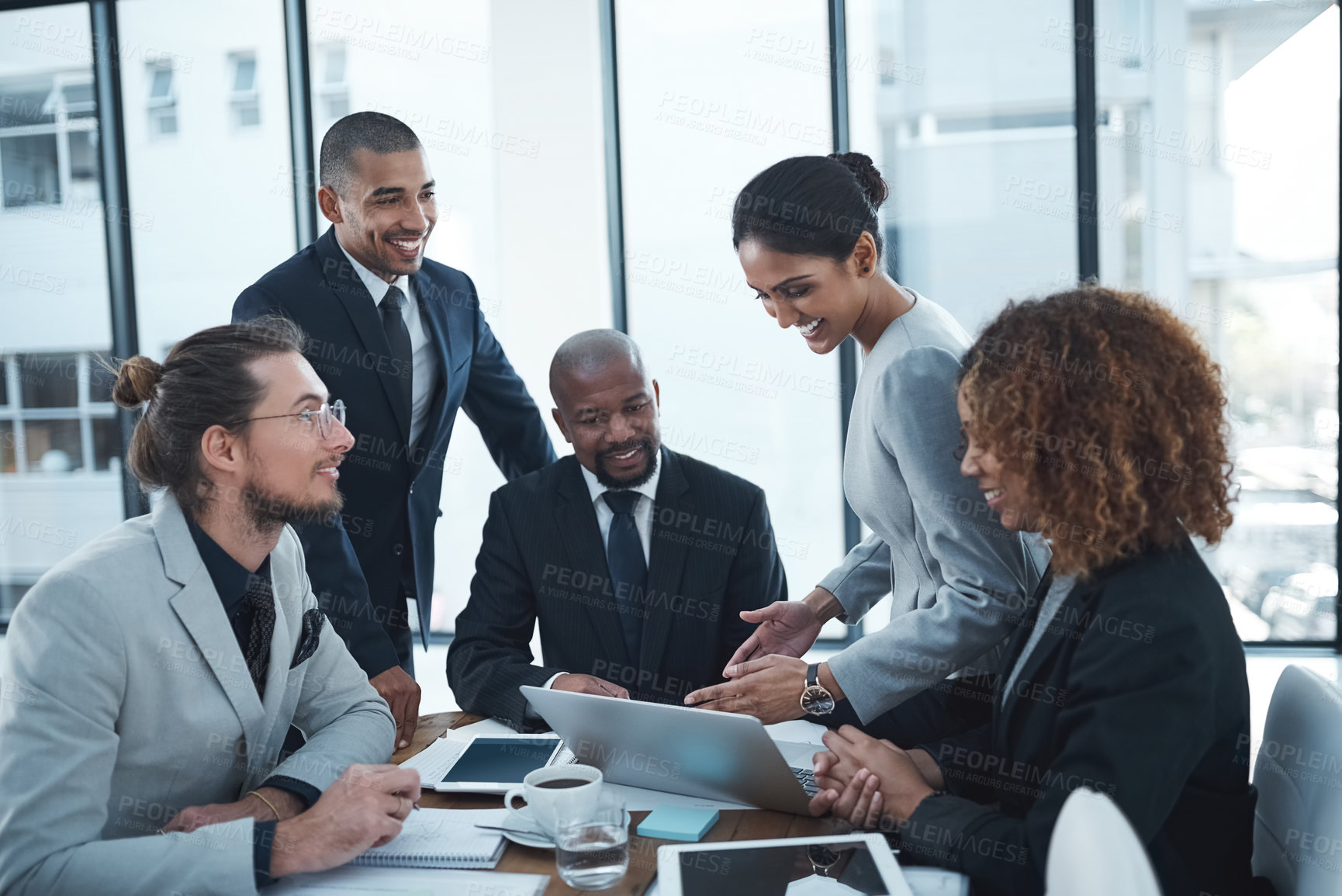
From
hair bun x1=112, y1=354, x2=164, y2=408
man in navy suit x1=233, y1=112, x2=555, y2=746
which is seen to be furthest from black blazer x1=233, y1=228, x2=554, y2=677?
hair bun x1=112, y1=354, x2=164, y2=408

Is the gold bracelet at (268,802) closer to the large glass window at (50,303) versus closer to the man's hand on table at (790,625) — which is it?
the man's hand on table at (790,625)

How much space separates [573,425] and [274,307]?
2.55 ft

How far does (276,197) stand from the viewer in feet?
15.6

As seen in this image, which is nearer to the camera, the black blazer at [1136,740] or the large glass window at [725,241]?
the black blazer at [1136,740]

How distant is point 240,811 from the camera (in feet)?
4.65

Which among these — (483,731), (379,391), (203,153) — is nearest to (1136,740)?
(483,731)

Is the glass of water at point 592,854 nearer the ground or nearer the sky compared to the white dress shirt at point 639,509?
nearer the ground

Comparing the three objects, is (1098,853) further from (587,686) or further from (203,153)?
(203,153)

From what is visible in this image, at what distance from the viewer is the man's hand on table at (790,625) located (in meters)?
2.05

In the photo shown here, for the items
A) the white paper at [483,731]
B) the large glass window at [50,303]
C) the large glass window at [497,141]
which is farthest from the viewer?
the large glass window at [50,303]

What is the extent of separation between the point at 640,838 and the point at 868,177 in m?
1.24

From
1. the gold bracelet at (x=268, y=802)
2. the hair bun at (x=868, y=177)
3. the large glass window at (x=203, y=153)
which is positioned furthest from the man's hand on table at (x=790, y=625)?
the large glass window at (x=203, y=153)

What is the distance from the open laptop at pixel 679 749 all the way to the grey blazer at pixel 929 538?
24 cm

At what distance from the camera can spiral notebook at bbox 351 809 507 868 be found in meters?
1.35
